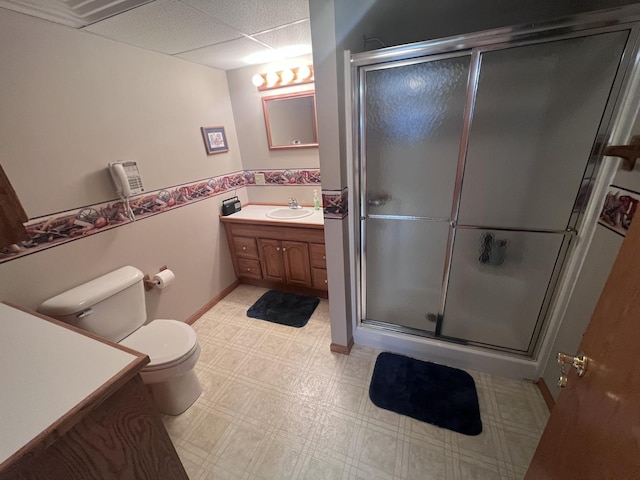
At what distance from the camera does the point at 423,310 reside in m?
1.73

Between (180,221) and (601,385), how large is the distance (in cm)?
235

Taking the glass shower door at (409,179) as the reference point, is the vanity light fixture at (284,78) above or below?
above

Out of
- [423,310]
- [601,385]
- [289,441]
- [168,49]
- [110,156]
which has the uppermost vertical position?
[168,49]

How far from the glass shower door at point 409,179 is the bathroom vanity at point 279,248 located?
646 mm

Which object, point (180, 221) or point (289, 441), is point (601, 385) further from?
point (180, 221)

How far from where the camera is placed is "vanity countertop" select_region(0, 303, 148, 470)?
0.56 m

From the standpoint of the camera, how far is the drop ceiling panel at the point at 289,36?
5.23ft

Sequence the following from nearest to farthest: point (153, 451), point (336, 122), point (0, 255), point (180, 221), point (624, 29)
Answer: point (153, 451) < point (624, 29) < point (0, 255) < point (336, 122) < point (180, 221)

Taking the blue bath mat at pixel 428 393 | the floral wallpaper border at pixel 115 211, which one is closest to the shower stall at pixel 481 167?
the blue bath mat at pixel 428 393

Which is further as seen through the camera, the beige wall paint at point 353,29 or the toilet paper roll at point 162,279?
the toilet paper roll at point 162,279

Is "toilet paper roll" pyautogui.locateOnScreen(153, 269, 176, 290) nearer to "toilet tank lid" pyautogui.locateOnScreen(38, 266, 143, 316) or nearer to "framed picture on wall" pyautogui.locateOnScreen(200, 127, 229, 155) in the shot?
"toilet tank lid" pyautogui.locateOnScreen(38, 266, 143, 316)

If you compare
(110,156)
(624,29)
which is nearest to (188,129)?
(110,156)

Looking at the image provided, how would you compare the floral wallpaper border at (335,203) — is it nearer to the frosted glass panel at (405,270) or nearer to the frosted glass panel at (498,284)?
the frosted glass panel at (405,270)

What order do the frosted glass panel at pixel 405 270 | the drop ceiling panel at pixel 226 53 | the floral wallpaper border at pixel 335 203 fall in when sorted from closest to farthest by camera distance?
the floral wallpaper border at pixel 335 203, the frosted glass panel at pixel 405 270, the drop ceiling panel at pixel 226 53
